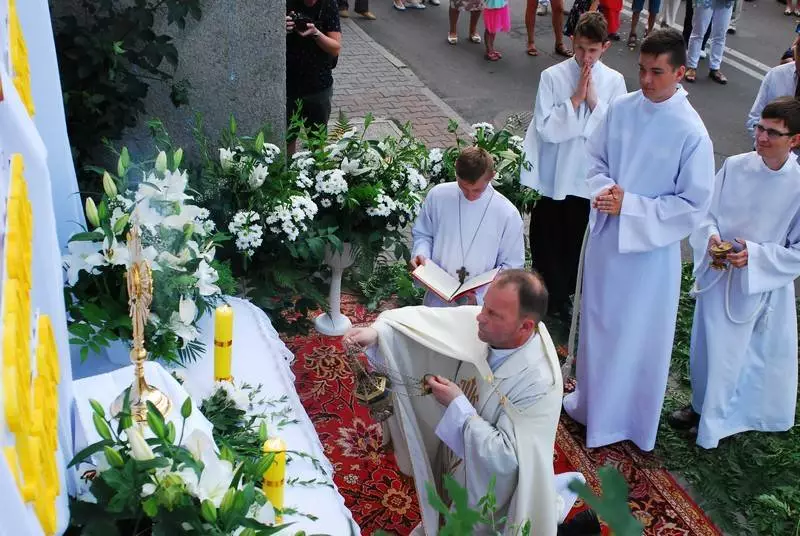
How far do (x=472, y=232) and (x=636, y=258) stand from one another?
83cm

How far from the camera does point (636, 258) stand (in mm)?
4406

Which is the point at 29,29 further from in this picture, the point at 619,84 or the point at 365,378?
the point at 619,84

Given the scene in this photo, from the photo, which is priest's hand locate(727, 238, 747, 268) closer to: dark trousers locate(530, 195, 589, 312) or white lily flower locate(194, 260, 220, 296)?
dark trousers locate(530, 195, 589, 312)

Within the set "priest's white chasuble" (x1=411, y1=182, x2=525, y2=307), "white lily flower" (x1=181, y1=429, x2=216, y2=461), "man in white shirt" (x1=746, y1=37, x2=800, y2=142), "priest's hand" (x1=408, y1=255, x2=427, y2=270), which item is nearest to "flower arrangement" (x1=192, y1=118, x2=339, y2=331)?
"priest's hand" (x1=408, y1=255, x2=427, y2=270)

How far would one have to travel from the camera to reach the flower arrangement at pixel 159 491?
196 centimetres

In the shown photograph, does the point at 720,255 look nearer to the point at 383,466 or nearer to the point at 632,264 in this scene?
the point at 632,264

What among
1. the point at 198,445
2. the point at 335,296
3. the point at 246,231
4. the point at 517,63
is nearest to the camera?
the point at 198,445

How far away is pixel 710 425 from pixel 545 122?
191cm

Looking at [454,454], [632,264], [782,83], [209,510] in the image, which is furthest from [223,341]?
[782,83]

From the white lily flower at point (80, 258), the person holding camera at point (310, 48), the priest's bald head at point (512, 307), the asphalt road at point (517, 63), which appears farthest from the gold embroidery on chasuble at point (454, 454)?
the asphalt road at point (517, 63)

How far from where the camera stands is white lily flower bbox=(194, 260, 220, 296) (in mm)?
3043

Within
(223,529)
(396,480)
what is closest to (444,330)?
(396,480)

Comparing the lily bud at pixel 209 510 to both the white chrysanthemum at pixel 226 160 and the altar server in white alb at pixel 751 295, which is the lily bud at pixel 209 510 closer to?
the white chrysanthemum at pixel 226 160

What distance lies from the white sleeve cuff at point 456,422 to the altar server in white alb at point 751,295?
1880 mm
